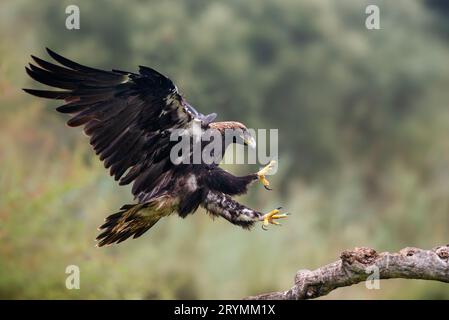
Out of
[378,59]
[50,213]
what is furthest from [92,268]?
[378,59]

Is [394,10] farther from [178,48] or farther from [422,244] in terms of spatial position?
[422,244]

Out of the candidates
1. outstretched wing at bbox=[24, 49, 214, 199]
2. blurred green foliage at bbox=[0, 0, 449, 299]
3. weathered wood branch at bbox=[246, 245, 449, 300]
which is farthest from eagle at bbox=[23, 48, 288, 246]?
blurred green foliage at bbox=[0, 0, 449, 299]

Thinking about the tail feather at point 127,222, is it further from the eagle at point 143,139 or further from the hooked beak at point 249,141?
the hooked beak at point 249,141

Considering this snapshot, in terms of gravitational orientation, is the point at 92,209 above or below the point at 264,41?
below

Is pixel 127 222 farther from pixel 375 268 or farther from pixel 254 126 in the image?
pixel 254 126

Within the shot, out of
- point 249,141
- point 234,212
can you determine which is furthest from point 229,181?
point 249,141

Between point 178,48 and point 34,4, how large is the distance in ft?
11.2

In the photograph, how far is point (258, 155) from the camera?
15961 millimetres

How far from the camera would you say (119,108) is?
7941mm

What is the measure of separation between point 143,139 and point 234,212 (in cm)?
98

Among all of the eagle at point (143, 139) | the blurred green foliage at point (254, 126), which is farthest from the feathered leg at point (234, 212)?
the blurred green foliage at point (254, 126)

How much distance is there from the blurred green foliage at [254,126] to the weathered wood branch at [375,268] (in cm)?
475

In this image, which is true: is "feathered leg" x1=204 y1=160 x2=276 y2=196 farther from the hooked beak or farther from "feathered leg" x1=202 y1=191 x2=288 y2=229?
the hooked beak

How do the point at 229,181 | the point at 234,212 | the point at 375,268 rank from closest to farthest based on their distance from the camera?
1. the point at 375,268
2. the point at 234,212
3. the point at 229,181
